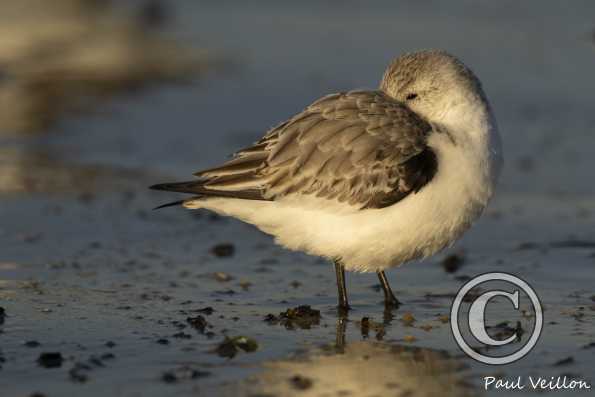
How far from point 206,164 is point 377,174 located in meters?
4.50

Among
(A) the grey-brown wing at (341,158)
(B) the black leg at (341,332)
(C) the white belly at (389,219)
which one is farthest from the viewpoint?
(A) the grey-brown wing at (341,158)

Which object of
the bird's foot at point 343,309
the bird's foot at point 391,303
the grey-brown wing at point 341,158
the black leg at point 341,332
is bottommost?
the black leg at point 341,332

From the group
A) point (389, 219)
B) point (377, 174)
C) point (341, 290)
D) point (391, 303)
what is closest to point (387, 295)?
point (391, 303)

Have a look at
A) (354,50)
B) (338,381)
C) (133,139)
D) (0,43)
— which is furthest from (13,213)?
(354,50)

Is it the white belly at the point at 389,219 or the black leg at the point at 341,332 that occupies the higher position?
the white belly at the point at 389,219

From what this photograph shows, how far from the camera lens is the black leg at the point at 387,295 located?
25.1ft

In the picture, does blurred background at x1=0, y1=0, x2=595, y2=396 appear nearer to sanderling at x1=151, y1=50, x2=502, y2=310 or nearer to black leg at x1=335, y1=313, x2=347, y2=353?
black leg at x1=335, y1=313, x2=347, y2=353

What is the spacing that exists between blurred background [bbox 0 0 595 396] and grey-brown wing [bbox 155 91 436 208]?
0.80 meters

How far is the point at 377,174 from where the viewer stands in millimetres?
7250

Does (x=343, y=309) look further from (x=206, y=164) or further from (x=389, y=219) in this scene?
(x=206, y=164)

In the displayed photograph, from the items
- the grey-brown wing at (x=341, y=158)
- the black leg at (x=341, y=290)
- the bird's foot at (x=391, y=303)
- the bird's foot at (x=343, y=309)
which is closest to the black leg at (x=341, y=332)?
the bird's foot at (x=343, y=309)

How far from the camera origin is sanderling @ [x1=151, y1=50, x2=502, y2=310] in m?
7.14

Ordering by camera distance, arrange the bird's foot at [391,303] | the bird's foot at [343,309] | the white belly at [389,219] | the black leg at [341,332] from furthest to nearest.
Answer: the bird's foot at [391,303] < the bird's foot at [343,309] < the white belly at [389,219] < the black leg at [341,332]

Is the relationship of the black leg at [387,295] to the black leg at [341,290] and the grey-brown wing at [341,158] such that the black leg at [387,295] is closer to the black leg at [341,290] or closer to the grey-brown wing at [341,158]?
the black leg at [341,290]
